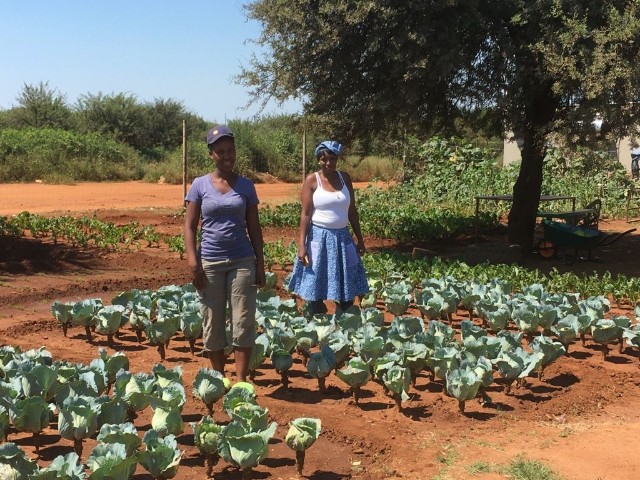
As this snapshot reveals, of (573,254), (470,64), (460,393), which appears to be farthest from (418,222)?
Answer: (460,393)

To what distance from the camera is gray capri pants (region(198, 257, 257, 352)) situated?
17.6 ft

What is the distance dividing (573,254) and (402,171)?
26.8 feet

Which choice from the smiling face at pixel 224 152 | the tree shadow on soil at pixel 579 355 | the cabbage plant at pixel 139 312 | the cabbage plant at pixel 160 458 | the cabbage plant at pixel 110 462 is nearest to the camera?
the cabbage plant at pixel 110 462

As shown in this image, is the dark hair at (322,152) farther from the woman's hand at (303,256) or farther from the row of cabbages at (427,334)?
the row of cabbages at (427,334)

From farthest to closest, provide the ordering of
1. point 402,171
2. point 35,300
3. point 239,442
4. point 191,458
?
point 402,171
point 35,300
point 191,458
point 239,442

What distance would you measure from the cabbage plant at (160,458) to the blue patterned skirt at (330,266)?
2976 millimetres

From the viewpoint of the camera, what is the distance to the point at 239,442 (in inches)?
159

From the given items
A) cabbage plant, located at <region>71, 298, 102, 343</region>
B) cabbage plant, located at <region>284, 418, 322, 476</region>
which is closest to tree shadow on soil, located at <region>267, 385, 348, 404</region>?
cabbage plant, located at <region>284, 418, 322, 476</region>

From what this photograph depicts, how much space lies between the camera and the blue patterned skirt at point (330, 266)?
6734mm

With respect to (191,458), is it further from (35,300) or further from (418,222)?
(418,222)

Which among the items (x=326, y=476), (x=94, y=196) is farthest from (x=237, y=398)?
(x=94, y=196)

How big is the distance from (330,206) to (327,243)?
32cm

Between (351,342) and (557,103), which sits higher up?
(557,103)

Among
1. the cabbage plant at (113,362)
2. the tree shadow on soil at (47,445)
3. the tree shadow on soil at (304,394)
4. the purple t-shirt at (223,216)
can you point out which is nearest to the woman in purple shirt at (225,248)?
the purple t-shirt at (223,216)
